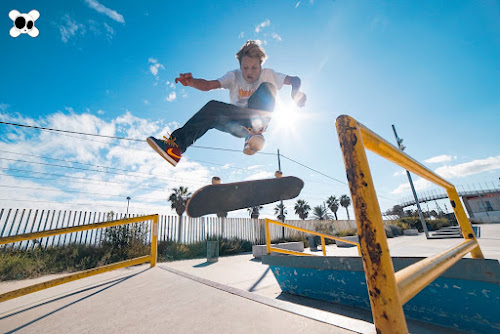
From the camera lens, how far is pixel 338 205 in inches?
1778

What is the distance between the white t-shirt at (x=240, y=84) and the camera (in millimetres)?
2872

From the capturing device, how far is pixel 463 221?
202 centimetres

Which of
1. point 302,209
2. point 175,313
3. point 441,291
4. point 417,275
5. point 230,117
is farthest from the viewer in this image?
point 302,209

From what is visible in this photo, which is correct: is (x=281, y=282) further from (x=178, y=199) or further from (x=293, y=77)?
(x=178, y=199)

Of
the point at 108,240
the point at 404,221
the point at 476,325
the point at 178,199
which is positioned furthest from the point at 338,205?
the point at 476,325

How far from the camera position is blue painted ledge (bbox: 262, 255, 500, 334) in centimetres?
148

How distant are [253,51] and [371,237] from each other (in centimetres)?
288

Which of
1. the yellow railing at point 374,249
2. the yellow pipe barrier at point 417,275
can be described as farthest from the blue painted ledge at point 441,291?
the yellow railing at point 374,249

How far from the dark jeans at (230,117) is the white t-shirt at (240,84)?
175mm

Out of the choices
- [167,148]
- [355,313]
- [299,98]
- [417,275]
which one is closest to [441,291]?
[355,313]

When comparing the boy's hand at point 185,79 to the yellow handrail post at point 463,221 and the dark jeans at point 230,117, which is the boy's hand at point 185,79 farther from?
the yellow handrail post at point 463,221

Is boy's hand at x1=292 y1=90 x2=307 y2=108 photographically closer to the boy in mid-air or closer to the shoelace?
the boy in mid-air

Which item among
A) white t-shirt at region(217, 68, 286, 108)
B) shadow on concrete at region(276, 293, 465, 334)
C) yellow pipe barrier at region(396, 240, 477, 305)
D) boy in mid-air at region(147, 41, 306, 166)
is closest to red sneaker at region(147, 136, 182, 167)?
boy in mid-air at region(147, 41, 306, 166)

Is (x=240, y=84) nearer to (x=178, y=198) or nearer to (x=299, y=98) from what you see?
(x=299, y=98)
